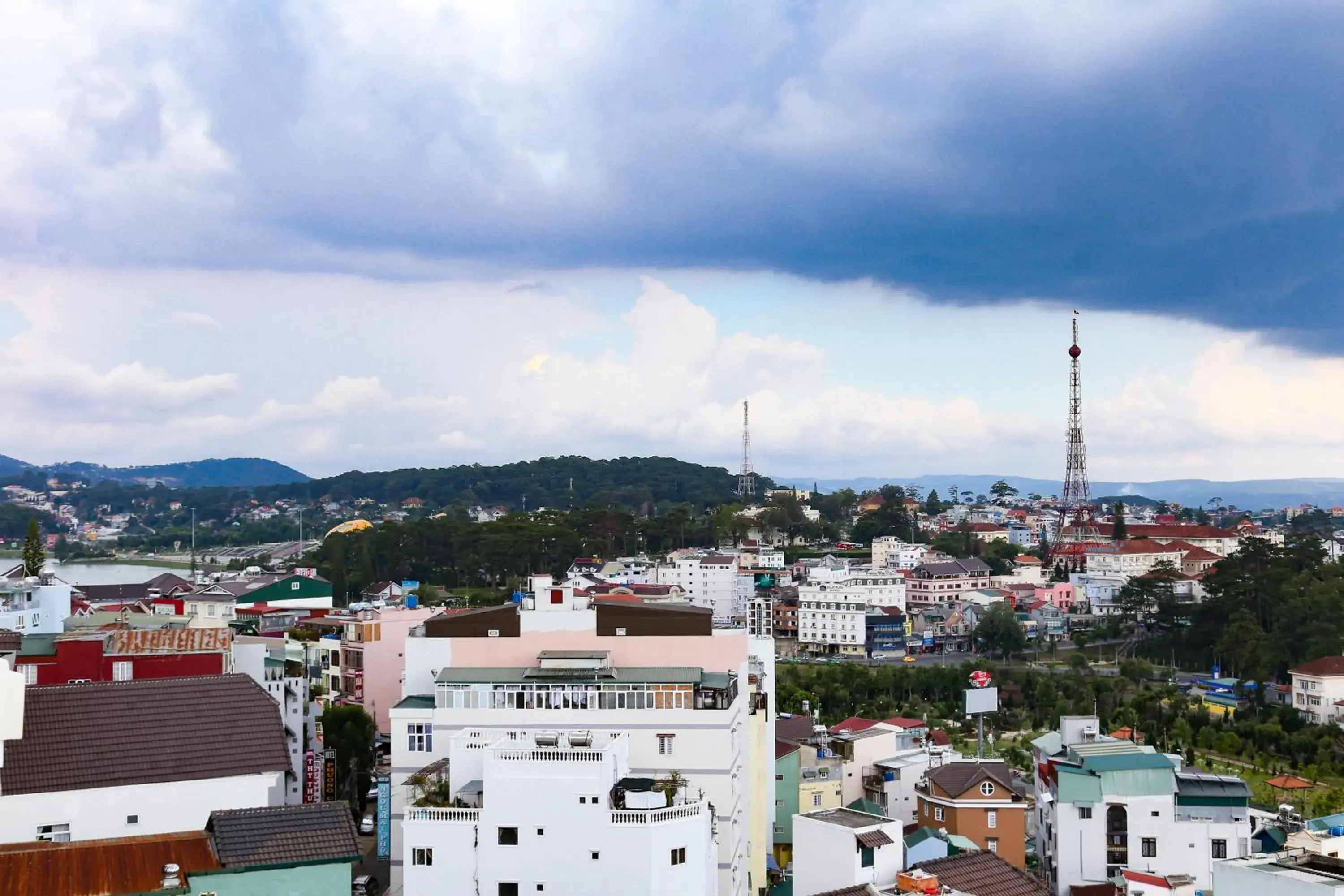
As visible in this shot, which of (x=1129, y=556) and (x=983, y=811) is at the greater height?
(x=1129, y=556)

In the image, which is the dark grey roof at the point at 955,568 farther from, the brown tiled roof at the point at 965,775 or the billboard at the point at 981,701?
the brown tiled roof at the point at 965,775

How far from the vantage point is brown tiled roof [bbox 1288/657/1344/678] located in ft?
107

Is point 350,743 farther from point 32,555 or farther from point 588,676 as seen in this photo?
point 32,555

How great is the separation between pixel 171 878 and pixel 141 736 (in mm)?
3424

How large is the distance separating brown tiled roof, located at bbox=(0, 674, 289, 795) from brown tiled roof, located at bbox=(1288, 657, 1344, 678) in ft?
91.2

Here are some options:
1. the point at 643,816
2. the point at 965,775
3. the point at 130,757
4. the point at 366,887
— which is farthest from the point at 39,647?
the point at 965,775

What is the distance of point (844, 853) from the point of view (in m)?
13.8

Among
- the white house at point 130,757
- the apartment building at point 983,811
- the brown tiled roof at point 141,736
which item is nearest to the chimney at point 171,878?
the white house at point 130,757

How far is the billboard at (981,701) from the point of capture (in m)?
23.0

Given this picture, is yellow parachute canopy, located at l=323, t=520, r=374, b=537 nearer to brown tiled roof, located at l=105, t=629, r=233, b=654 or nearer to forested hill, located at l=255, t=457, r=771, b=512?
forested hill, located at l=255, t=457, r=771, b=512

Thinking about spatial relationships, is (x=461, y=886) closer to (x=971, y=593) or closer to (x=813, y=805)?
(x=813, y=805)

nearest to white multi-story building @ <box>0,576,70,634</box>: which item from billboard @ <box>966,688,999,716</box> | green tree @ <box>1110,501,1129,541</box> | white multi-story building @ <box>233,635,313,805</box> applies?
white multi-story building @ <box>233,635,313,805</box>

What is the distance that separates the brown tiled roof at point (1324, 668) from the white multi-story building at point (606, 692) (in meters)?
21.2

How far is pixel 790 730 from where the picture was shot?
22.6m
